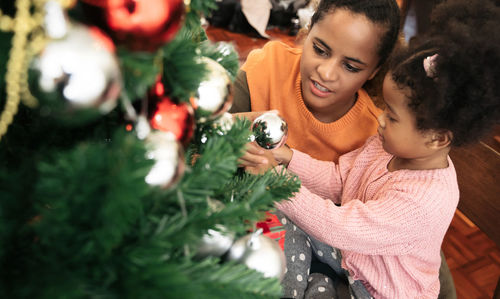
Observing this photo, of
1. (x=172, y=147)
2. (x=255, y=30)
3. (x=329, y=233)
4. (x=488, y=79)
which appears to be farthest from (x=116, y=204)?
(x=255, y=30)

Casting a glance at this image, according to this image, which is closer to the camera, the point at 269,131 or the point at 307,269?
the point at 269,131

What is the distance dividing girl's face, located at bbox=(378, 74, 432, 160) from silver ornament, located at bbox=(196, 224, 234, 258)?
48 cm

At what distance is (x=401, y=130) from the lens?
71cm

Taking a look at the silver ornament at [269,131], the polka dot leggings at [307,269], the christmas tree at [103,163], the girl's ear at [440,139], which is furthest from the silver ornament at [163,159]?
the girl's ear at [440,139]

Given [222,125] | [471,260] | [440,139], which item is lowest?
[471,260]

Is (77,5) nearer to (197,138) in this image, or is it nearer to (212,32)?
(197,138)

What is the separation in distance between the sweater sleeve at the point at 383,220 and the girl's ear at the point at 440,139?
0.07m

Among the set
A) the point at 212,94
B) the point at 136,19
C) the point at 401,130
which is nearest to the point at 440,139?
the point at 401,130

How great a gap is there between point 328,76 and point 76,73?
28.8 inches

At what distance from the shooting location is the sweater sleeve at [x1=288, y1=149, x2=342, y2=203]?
89cm

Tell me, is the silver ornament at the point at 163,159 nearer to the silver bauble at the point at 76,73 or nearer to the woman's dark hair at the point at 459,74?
the silver bauble at the point at 76,73

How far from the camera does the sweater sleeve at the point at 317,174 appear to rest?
2.93 ft

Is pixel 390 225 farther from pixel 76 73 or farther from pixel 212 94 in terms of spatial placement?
pixel 76 73

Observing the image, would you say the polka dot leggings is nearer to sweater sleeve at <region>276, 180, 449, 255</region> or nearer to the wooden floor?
Result: sweater sleeve at <region>276, 180, 449, 255</region>
